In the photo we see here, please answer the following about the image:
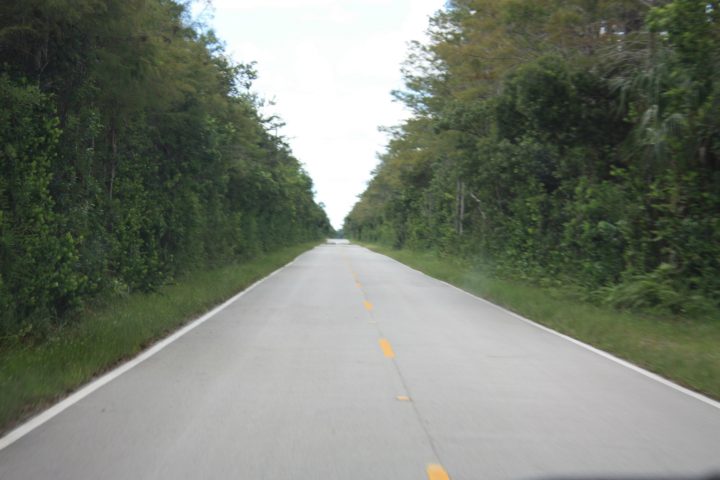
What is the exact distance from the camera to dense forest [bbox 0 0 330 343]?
30.3ft

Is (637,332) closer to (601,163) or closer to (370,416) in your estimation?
(370,416)

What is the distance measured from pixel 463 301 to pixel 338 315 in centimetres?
495

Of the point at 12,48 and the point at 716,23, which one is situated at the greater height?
the point at 716,23

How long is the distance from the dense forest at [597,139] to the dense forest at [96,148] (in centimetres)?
839

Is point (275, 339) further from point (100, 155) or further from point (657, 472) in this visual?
point (657, 472)

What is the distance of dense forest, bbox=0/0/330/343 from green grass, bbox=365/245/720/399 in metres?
8.58

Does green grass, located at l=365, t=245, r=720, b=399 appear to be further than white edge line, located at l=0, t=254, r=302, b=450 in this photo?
Yes

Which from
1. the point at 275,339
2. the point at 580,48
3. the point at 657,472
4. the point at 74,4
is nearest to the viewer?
the point at 657,472

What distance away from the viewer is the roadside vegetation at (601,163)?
12.8 m

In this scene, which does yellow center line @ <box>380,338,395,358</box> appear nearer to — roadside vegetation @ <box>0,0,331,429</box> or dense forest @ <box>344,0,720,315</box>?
roadside vegetation @ <box>0,0,331,429</box>

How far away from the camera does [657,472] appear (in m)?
5.09

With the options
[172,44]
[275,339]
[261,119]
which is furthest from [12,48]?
[261,119]

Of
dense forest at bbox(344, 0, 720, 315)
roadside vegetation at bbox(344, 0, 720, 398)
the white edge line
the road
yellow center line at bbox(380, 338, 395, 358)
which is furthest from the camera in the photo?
dense forest at bbox(344, 0, 720, 315)

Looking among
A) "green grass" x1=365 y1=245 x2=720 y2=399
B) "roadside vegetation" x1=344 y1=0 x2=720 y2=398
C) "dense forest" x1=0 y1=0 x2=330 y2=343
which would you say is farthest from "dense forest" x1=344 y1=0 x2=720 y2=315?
"dense forest" x1=0 y1=0 x2=330 y2=343
